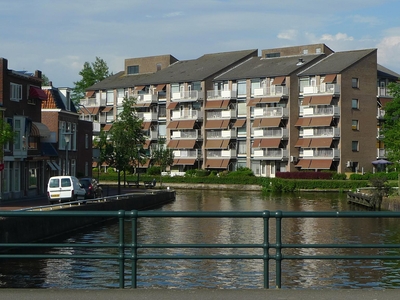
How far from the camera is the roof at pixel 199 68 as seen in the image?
4545 inches

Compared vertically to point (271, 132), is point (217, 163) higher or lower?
lower

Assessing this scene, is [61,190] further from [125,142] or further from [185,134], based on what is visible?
[185,134]

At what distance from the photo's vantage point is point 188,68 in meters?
121

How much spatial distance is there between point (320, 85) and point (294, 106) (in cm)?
491

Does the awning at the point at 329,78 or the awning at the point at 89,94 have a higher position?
the awning at the point at 89,94

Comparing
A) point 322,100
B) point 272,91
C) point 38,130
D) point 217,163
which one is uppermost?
point 272,91

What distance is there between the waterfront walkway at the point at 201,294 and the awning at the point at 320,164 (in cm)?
8847

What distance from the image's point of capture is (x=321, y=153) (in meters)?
100

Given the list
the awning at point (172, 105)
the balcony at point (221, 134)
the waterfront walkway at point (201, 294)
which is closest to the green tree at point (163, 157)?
the balcony at point (221, 134)

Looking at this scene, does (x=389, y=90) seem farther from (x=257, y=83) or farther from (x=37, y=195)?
(x=37, y=195)

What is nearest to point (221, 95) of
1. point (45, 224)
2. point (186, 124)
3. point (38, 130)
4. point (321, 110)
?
point (186, 124)

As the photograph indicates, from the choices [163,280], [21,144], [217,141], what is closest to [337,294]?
[163,280]

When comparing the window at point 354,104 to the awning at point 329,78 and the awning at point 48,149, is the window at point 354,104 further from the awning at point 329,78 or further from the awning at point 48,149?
the awning at point 48,149

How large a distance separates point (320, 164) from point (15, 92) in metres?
50.2
